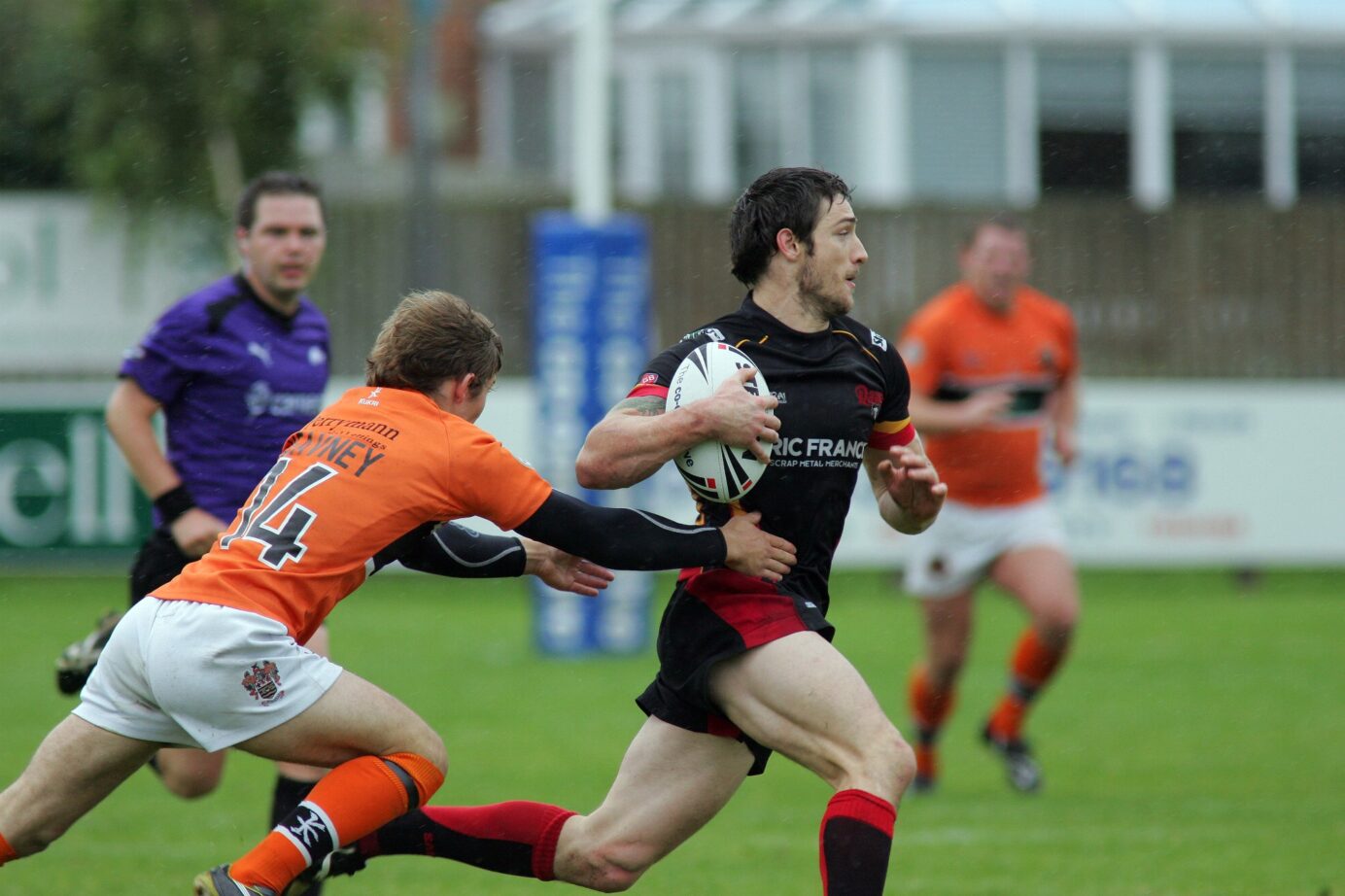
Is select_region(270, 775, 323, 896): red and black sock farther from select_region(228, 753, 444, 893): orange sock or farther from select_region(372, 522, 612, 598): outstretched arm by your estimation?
select_region(228, 753, 444, 893): orange sock

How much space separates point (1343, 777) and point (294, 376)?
5307 millimetres

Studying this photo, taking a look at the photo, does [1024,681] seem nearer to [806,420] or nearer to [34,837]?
[806,420]

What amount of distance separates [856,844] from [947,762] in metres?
5.14

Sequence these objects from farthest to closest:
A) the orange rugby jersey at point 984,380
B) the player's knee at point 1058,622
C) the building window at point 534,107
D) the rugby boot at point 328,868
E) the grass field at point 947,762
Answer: the building window at point 534,107
the orange rugby jersey at point 984,380
the player's knee at point 1058,622
the grass field at point 947,762
the rugby boot at point 328,868

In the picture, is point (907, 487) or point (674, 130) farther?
point (674, 130)

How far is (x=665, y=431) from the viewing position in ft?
15.1

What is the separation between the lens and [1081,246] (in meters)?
18.1

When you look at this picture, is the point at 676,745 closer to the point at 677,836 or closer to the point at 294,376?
the point at 677,836

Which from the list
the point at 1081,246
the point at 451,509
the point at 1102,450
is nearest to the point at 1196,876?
the point at 451,509

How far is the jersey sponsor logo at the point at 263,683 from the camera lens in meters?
4.36

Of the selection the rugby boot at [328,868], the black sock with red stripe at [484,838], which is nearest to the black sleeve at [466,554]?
the black sock with red stripe at [484,838]

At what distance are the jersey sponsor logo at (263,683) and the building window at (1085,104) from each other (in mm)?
19368

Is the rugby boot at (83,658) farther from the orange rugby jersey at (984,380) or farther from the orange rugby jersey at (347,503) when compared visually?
the orange rugby jersey at (984,380)

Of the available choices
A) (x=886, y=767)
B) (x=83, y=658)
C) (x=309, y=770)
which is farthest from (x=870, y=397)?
(x=83, y=658)
